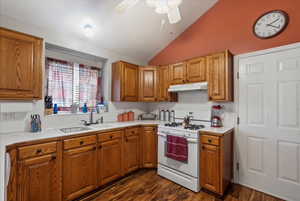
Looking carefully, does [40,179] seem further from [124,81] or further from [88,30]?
[88,30]

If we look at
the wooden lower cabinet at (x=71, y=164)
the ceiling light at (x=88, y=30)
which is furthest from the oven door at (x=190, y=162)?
the ceiling light at (x=88, y=30)

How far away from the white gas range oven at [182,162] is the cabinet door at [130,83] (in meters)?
0.99

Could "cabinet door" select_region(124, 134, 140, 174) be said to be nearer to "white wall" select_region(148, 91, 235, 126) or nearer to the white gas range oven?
the white gas range oven

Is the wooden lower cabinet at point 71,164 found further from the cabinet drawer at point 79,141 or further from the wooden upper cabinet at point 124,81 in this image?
the wooden upper cabinet at point 124,81

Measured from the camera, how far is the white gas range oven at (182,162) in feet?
7.49

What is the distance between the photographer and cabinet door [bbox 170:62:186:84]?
297 centimetres

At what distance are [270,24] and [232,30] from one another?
21.2 inches

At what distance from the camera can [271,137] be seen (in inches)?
87.4

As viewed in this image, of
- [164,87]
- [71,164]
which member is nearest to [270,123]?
[164,87]

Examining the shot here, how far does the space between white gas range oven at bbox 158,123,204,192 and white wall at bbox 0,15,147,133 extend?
126 centimetres

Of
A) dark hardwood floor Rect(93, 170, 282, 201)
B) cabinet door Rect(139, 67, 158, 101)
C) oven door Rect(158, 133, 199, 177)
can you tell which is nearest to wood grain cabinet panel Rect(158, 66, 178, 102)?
cabinet door Rect(139, 67, 158, 101)

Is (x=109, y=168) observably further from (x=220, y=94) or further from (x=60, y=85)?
(x=220, y=94)

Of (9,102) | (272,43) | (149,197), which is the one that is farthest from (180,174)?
(9,102)

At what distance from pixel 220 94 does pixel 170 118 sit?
1319mm
